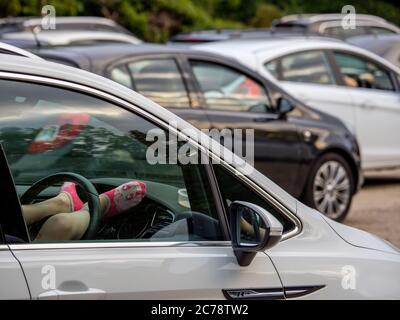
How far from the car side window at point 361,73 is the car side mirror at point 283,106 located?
2.51 m

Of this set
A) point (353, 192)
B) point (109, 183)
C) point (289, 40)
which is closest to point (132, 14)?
point (289, 40)

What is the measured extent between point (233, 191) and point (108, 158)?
46cm

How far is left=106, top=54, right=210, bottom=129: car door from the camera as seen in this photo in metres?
8.45

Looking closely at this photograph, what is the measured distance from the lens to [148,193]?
373 cm

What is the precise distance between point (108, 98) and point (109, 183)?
1.21ft

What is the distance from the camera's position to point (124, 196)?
3699 millimetres

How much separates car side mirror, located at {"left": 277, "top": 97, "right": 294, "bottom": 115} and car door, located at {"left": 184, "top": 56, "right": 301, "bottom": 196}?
51 mm

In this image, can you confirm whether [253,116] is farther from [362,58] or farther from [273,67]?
[362,58]

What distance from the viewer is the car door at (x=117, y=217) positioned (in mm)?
3301

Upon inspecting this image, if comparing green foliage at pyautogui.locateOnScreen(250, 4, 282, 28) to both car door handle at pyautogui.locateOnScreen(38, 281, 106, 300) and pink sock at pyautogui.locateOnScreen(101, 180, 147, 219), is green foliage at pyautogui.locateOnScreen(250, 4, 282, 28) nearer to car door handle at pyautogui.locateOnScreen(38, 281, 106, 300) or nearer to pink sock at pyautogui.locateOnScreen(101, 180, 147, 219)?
pink sock at pyautogui.locateOnScreen(101, 180, 147, 219)

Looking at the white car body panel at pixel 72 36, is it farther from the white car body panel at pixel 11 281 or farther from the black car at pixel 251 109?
the white car body panel at pixel 11 281

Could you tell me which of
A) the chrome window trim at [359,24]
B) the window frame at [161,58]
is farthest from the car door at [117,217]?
the chrome window trim at [359,24]

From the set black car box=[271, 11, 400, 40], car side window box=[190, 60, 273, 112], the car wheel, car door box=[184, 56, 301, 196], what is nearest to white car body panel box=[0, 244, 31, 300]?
car door box=[184, 56, 301, 196]

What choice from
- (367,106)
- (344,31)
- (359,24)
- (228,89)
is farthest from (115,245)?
(359,24)
